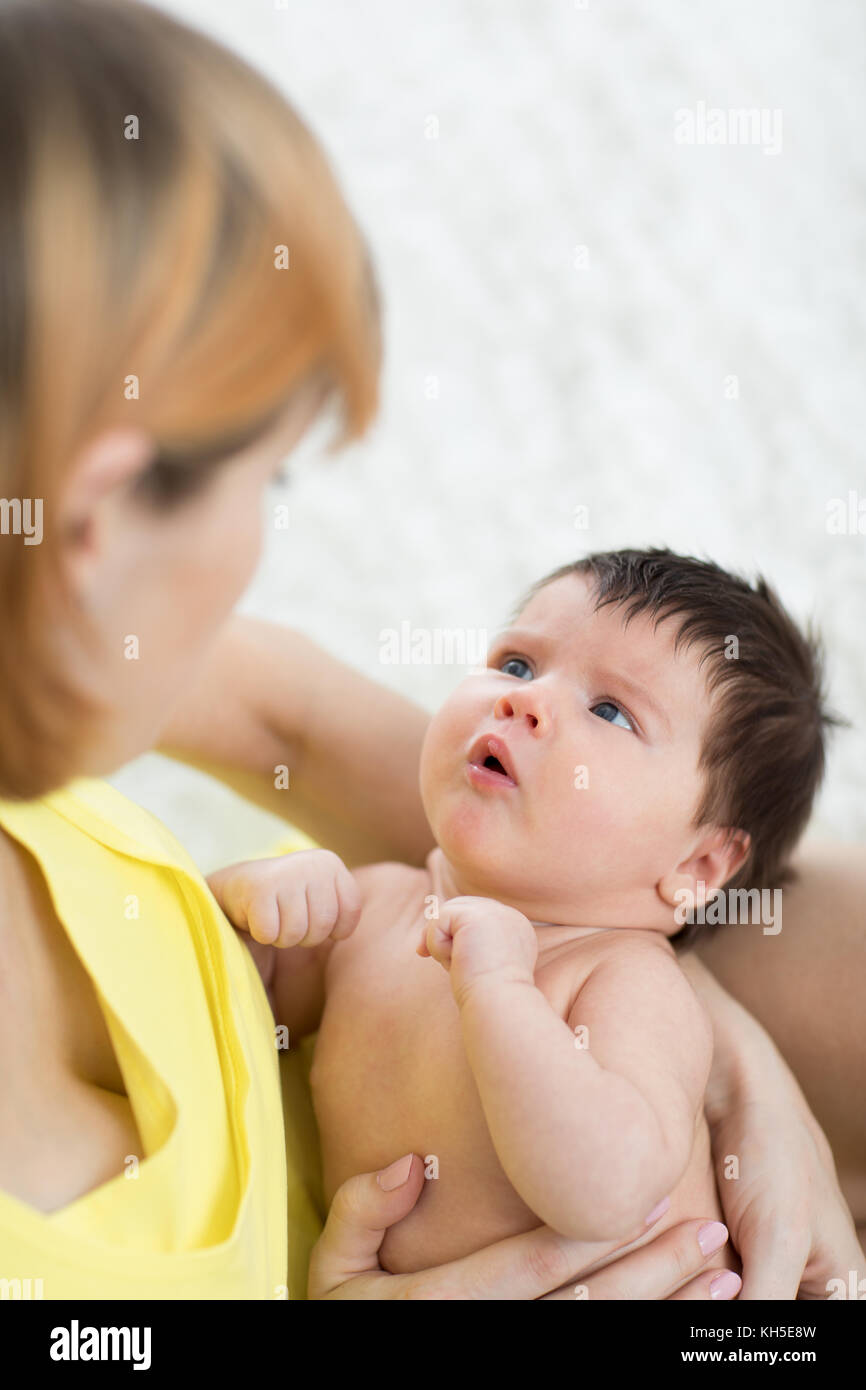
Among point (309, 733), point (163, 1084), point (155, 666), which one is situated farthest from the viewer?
point (309, 733)

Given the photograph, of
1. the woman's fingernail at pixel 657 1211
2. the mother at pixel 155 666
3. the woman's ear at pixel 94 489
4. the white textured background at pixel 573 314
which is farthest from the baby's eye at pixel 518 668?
the white textured background at pixel 573 314

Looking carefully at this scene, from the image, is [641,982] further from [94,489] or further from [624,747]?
[94,489]

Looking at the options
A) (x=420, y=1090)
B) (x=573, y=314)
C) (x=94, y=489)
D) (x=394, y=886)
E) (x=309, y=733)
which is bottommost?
(x=420, y=1090)

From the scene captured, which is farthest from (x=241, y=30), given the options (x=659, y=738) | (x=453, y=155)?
(x=659, y=738)

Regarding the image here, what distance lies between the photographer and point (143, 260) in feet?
1.68

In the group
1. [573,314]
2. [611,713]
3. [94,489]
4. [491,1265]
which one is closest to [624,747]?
[611,713]

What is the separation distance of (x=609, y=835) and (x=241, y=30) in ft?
8.09

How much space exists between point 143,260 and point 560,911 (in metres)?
0.61

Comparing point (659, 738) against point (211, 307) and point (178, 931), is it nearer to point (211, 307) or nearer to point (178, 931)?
point (178, 931)

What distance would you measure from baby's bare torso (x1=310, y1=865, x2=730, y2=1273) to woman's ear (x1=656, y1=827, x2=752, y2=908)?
0.04 metres

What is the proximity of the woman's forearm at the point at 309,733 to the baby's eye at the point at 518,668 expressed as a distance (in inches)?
6.8

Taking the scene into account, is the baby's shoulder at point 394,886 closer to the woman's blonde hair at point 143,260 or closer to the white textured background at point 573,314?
the woman's blonde hair at point 143,260

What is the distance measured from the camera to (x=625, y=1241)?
0.86 meters

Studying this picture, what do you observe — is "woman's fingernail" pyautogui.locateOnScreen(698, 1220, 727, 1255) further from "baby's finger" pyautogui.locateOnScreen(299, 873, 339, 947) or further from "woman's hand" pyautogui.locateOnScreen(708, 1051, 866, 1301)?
"baby's finger" pyautogui.locateOnScreen(299, 873, 339, 947)
